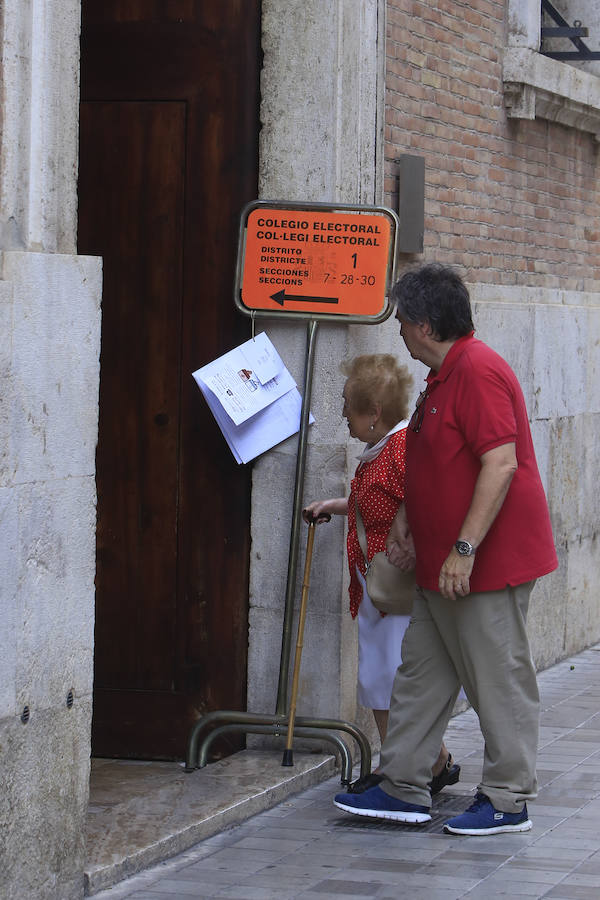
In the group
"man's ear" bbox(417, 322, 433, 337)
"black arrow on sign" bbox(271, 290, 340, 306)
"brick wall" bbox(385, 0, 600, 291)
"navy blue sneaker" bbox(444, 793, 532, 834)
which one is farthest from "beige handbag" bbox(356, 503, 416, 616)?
"brick wall" bbox(385, 0, 600, 291)

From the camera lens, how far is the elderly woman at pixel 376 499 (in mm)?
6125

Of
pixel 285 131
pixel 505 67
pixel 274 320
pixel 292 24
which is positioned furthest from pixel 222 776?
pixel 505 67

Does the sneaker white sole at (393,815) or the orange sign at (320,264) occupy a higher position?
the orange sign at (320,264)

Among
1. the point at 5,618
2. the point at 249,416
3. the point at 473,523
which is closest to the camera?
the point at 5,618

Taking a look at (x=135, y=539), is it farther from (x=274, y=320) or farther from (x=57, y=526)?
(x=57, y=526)

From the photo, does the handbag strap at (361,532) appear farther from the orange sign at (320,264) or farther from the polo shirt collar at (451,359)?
the orange sign at (320,264)

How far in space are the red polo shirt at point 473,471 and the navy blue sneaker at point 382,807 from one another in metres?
0.77

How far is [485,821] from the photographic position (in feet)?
18.9

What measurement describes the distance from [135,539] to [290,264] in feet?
4.13

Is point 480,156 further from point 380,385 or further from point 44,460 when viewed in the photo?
point 44,460

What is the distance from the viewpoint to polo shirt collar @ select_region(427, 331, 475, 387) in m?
5.71

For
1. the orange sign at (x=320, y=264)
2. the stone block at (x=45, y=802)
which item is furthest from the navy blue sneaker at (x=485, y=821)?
the orange sign at (x=320, y=264)

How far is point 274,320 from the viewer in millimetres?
6828

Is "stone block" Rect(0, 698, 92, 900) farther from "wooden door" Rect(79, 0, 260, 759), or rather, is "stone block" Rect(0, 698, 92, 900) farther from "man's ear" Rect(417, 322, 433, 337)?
"wooden door" Rect(79, 0, 260, 759)
